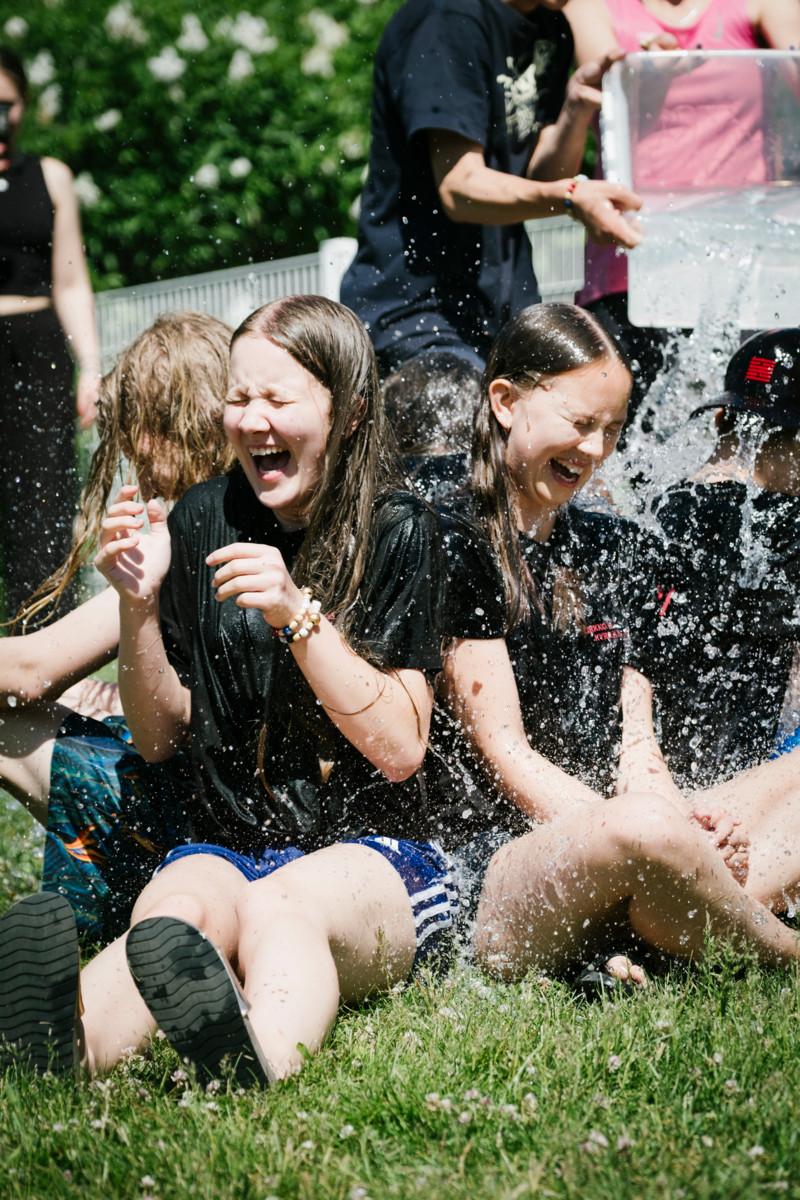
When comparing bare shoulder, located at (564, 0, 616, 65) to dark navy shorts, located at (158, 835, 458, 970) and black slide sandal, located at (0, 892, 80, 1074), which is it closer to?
dark navy shorts, located at (158, 835, 458, 970)

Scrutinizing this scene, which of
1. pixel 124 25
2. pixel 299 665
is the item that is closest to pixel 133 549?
pixel 299 665

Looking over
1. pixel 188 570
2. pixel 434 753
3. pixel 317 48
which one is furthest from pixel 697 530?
pixel 317 48

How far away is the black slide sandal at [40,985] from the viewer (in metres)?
2.52

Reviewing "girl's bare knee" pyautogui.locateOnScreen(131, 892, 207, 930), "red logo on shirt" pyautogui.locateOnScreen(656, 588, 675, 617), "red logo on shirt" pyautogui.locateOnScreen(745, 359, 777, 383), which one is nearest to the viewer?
"girl's bare knee" pyautogui.locateOnScreen(131, 892, 207, 930)

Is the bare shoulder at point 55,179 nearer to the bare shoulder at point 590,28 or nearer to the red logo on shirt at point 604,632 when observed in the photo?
the bare shoulder at point 590,28

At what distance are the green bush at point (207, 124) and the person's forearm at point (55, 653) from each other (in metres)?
9.70

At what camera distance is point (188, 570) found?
3211 mm

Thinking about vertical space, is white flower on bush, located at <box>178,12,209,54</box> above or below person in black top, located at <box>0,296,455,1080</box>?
above

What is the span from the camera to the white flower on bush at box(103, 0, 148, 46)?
13602 mm

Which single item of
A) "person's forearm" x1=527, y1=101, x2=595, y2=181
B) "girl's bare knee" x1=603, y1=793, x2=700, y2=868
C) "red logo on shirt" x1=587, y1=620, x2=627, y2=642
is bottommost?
"girl's bare knee" x1=603, y1=793, x2=700, y2=868

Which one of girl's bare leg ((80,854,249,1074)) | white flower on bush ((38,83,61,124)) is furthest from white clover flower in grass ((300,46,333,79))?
girl's bare leg ((80,854,249,1074))

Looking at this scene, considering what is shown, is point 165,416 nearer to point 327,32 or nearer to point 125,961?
point 125,961

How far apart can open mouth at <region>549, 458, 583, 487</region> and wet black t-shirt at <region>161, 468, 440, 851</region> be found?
41 cm

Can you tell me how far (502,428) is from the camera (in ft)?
11.5
